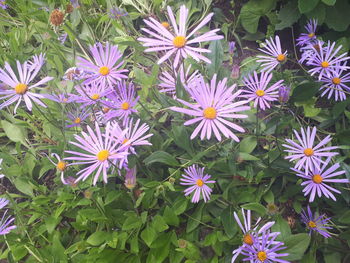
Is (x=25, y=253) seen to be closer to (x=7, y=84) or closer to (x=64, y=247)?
(x=64, y=247)

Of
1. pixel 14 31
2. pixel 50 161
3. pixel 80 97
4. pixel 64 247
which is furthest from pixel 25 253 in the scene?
pixel 14 31

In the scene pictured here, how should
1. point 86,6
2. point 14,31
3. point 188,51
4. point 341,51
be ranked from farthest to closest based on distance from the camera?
point 86,6 < point 14,31 < point 341,51 < point 188,51

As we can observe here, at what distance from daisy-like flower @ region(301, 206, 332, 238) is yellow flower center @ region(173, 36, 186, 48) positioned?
81 cm

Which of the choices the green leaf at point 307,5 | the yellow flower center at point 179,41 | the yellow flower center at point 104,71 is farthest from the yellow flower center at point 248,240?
the green leaf at point 307,5

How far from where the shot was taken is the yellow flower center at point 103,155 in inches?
46.5

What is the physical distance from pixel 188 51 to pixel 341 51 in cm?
104

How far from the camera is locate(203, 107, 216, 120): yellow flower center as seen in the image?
1080 millimetres

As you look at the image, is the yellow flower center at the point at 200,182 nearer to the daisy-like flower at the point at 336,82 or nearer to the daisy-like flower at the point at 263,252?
the daisy-like flower at the point at 263,252

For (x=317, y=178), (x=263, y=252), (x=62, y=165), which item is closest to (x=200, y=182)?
(x=263, y=252)

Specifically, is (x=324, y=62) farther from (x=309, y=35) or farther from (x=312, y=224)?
(x=312, y=224)

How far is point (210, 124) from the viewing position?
1.08 meters

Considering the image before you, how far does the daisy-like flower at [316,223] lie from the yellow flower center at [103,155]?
2.67ft

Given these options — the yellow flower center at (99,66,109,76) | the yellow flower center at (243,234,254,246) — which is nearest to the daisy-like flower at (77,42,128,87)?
the yellow flower center at (99,66,109,76)

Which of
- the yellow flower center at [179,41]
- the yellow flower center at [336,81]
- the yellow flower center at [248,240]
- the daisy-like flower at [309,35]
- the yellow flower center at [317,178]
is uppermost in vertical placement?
the daisy-like flower at [309,35]
